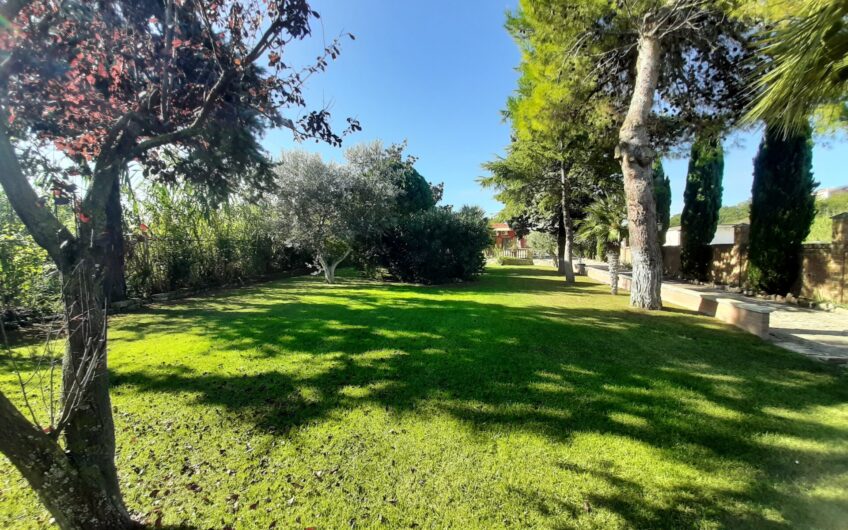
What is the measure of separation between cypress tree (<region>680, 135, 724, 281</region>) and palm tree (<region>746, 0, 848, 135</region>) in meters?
12.1

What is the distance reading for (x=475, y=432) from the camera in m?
2.78

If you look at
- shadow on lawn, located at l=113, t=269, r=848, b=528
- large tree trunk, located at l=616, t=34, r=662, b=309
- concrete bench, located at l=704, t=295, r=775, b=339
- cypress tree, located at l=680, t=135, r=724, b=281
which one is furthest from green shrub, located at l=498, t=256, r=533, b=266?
shadow on lawn, located at l=113, t=269, r=848, b=528

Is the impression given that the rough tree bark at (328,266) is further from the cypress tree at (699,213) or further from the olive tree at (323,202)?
the cypress tree at (699,213)

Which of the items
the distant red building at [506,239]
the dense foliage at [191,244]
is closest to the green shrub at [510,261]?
the distant red building at [506,239]

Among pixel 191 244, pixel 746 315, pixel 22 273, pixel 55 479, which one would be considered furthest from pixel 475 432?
pixel 191 244

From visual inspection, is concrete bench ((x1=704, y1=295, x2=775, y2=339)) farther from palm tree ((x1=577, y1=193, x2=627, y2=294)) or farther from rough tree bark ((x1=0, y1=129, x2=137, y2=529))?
rough tree bark ((x1=0, y1=129, x2=137, y2=529))

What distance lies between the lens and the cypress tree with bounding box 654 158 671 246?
16969 millimetres

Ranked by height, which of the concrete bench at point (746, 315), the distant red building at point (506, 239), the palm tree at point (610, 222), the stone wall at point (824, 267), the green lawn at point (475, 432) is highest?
the distant red building at point (506, 239)

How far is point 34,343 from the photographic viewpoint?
4902mm

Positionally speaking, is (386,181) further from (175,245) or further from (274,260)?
(175,245)

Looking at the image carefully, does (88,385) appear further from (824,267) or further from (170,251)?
(824,267)

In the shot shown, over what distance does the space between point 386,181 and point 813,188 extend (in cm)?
1254

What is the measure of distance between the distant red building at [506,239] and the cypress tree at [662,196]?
13.6 m

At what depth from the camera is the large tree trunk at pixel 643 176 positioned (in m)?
7.09
